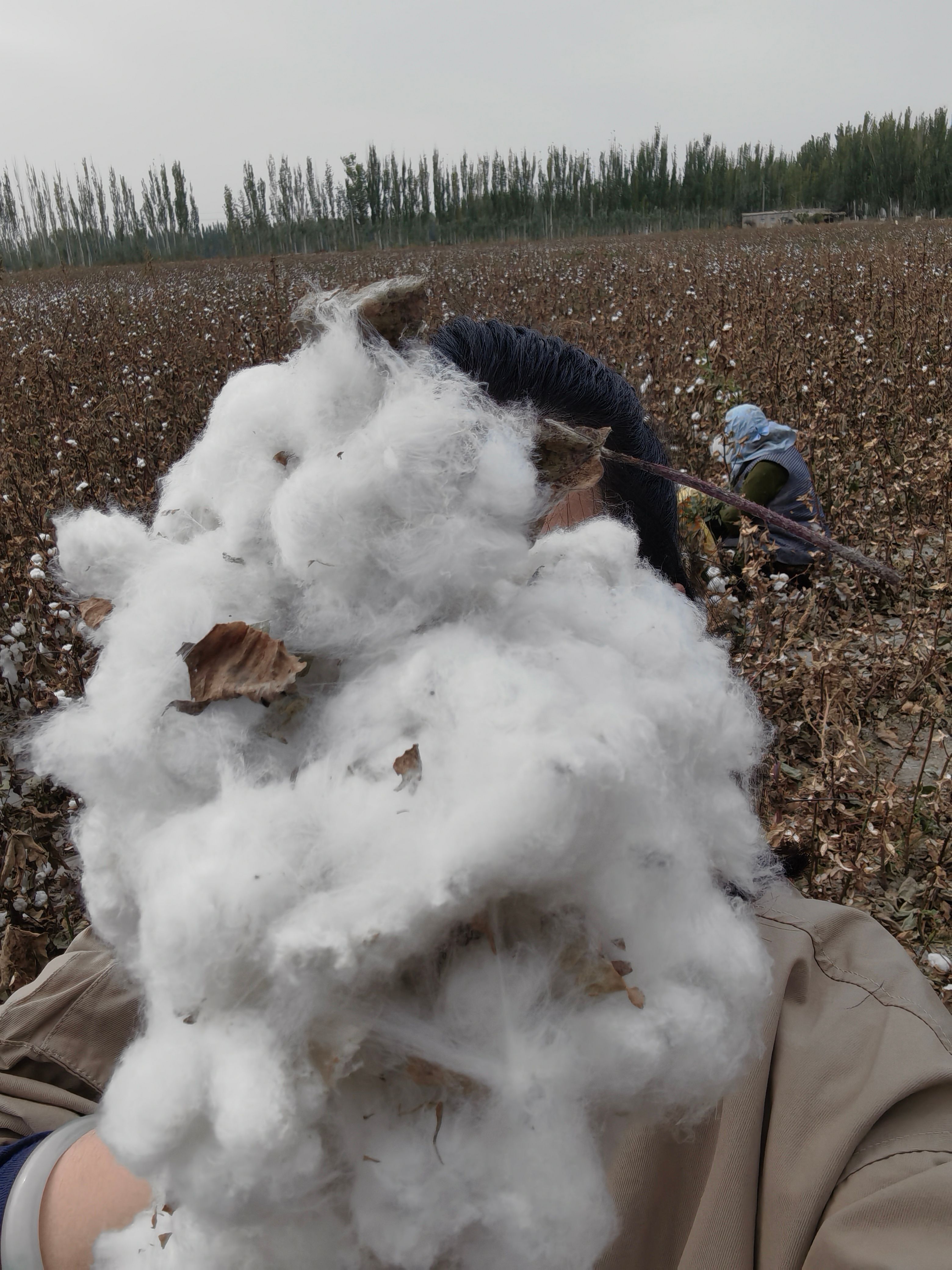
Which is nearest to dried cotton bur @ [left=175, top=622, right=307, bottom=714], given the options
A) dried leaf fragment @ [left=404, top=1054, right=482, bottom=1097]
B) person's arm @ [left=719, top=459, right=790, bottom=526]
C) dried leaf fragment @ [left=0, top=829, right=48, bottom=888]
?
dried leaf fragment @ [left=404, top=1054, right=482, bottom=1097]

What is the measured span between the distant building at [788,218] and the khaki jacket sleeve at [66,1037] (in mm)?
27540

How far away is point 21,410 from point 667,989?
212 inches

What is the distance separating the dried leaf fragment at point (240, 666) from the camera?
0.55 m

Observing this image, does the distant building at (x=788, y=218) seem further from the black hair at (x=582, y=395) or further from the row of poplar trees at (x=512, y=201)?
the black hair at (x=582, y=395)

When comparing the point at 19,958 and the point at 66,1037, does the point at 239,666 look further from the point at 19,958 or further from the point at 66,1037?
the point at 19,958

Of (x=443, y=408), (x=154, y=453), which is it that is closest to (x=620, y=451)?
(x=443, y=408)

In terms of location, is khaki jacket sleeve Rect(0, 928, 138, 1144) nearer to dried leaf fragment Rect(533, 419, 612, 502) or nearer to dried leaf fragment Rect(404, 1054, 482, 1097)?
dried leaf fragment Rect(404, 1054, 482, 1097)

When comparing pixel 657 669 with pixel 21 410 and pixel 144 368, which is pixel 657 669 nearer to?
A: pixel 21 410

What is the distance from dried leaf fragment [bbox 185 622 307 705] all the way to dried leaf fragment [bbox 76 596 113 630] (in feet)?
0.47

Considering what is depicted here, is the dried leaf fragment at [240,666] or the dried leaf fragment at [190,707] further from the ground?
the dried leaf fragment at [240,666]

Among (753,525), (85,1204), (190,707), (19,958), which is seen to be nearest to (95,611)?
(190,707)

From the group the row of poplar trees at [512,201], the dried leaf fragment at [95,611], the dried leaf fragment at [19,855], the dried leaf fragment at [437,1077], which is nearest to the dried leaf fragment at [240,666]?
the dried leaf fragment at [95,611]

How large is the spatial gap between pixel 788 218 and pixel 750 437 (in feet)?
89.1

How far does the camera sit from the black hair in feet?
3.28
